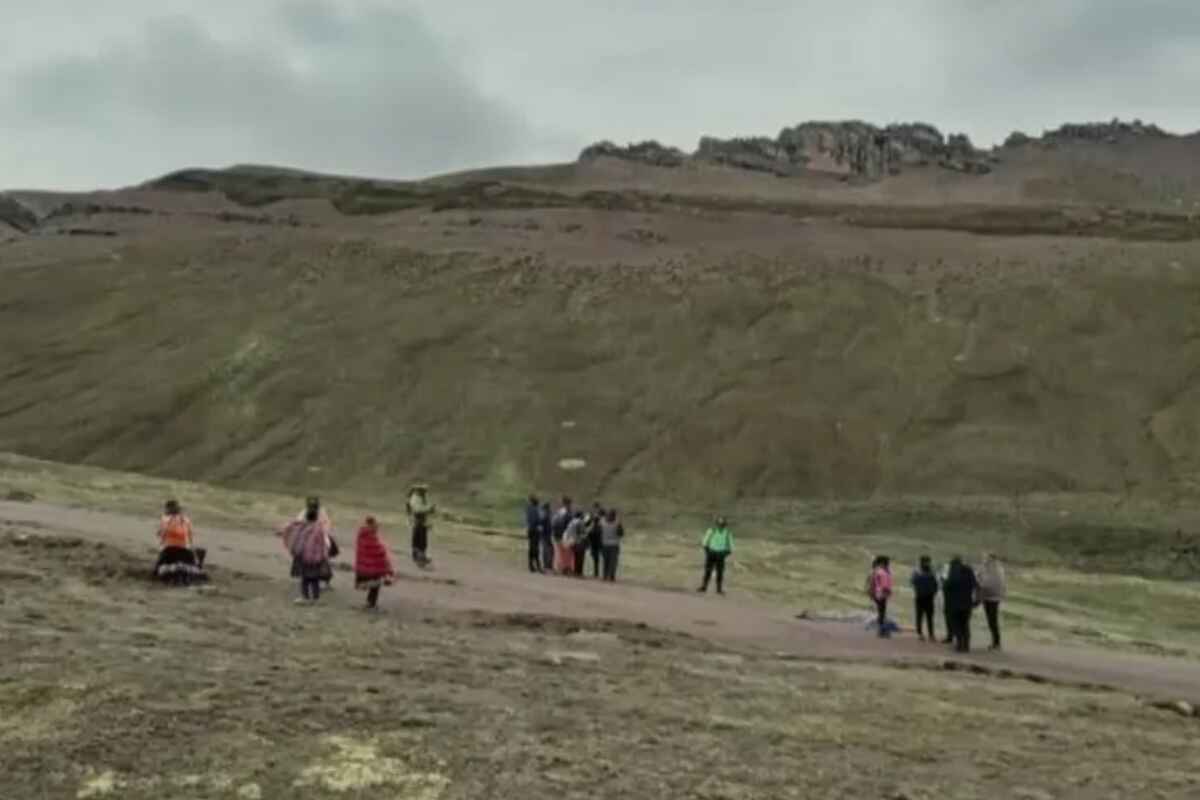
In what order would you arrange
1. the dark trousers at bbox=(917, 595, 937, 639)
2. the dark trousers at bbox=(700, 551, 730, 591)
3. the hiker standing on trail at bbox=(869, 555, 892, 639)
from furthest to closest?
the dark trousers at bbox=(700, 551, 730, 591) < the hiker standing on trail at bbox=(869, 555, 892, 639) < the dark trousers at bbox=(917, 595, 937, 639)

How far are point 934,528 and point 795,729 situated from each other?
1639 inches

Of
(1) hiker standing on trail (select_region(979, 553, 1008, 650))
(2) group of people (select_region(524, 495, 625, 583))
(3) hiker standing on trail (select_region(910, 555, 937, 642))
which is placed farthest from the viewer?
(2) group of people (select_region(524, 495, 625, 583))

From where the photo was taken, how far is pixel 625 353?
8725 cm

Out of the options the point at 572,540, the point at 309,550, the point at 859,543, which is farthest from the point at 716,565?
the point at 859,543

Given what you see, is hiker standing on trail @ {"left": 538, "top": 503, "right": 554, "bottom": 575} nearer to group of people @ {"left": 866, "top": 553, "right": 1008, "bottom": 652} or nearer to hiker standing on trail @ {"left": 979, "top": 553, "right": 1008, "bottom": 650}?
group of people @ {"left": 866, "top": 553, "right": 1008, "bottom": 652}

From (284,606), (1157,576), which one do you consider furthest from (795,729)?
(1157,576)

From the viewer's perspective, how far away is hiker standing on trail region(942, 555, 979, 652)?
1180 inches

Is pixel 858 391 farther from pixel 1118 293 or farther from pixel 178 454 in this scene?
pixel 178 454

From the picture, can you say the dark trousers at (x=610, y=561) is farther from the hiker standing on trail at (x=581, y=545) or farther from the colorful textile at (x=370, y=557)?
the colorful textile at (x=370, y=557)

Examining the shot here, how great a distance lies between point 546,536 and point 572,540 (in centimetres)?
92

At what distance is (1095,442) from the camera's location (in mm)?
74625

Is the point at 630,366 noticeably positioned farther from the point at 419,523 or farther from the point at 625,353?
the point at 419,523

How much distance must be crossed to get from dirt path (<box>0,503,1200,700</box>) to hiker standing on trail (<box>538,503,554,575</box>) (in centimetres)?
112

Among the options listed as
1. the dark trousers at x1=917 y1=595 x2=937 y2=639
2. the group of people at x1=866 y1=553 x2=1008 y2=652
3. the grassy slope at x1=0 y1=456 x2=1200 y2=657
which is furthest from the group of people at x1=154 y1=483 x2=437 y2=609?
the grassy slope at x1=0 y1=456 x2=1200 y2=657
